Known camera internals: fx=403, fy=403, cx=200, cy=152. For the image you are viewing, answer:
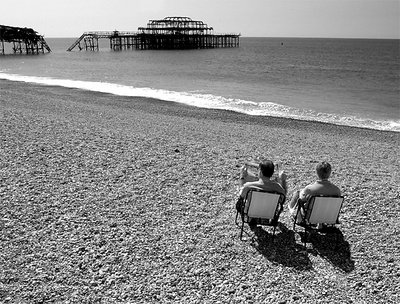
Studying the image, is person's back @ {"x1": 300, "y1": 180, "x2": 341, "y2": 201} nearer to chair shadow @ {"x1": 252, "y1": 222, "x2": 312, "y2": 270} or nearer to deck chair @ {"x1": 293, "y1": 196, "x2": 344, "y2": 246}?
deck chair @ {"x1": 293, "y1": 196, "x2": 344, "y2": 246}

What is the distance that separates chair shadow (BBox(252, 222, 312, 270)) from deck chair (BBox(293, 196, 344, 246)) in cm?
18

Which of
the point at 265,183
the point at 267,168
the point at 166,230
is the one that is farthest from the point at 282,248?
the point at 166,230

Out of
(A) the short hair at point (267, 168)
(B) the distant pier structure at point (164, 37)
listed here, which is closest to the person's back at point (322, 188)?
(A) the short hair at point (267, 168)

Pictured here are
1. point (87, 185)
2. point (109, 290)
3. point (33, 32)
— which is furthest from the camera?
point (33, 32)

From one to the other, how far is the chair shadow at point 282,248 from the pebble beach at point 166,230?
2cm

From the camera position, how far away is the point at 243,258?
468 centimetres

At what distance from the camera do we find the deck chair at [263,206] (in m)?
4.79

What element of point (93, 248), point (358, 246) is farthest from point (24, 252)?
point (358, 246)

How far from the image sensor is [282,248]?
4.93 metres

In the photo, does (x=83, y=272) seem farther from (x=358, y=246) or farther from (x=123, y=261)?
(x=358, y=246)

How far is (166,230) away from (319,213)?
6.39 ft

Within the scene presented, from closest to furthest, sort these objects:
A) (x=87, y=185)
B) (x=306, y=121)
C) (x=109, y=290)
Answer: (x=109, y=290) → (x=87, y=185) → (x=306, y=121)

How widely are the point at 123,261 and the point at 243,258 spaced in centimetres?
137

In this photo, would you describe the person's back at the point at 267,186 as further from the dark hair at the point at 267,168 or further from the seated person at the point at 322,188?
the seated person at the point at 322,188
